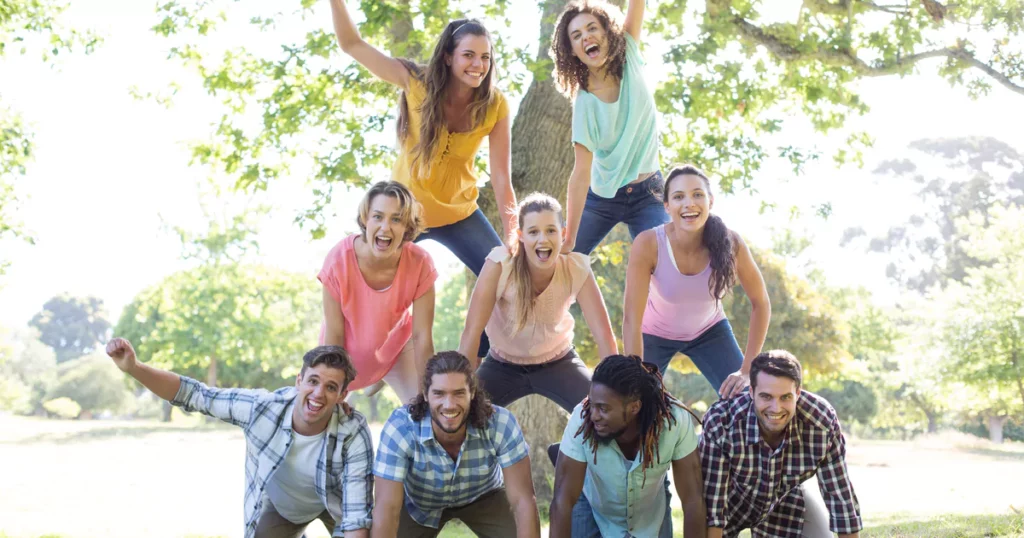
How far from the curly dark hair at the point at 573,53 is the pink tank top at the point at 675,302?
1070mm

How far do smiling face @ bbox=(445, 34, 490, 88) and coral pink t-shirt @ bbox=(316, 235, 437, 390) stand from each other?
1.07 metres

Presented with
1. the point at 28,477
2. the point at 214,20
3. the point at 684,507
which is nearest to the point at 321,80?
the point at 214,20

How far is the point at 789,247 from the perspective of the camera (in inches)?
1527

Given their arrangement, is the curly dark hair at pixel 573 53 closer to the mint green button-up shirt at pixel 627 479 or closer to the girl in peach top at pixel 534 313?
the girl in peach top at pixel 534 313

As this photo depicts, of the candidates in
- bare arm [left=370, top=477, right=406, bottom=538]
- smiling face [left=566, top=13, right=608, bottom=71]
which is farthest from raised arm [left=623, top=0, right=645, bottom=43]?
bare arm [left=370, top=477, right=406, bottom=538]

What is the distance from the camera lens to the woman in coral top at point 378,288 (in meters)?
5.18

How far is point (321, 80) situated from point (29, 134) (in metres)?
6.32

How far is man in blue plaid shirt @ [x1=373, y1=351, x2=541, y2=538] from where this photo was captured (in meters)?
4.64

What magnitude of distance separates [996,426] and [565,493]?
3953 centimetres

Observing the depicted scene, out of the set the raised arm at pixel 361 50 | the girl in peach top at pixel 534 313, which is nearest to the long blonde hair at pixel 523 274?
the girl in peach top at pixel 534 313

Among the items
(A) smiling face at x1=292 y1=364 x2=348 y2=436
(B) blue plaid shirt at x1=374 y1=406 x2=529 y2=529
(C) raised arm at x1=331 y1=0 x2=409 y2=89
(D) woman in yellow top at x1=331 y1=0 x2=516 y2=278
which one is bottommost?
(B) blue plaid shirt at x1=374 y1=406 x2=529 y2=529

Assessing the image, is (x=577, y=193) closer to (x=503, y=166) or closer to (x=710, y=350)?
(x=503, y=166)

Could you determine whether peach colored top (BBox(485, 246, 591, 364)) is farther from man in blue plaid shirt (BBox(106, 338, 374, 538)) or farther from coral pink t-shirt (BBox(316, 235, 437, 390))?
man in blue plaid shirt (BBox(106, 338, 374, 538))

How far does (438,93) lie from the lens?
5523 millimetres
